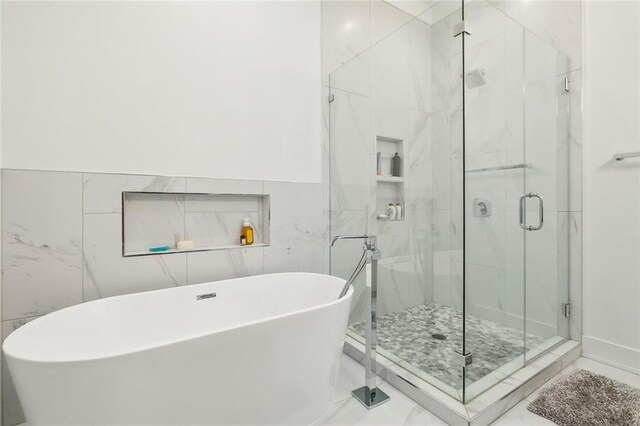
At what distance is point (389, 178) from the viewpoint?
2.07 m

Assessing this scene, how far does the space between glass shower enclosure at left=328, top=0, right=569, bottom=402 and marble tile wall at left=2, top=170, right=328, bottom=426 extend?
3.19ft

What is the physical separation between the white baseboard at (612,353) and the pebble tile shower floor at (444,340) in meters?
0.40

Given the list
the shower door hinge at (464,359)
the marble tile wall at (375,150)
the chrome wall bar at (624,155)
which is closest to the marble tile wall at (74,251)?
the marble tile wall at (375,150)

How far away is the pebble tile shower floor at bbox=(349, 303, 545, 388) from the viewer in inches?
59.2

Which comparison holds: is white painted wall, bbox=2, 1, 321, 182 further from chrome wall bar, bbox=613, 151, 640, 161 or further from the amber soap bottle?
chrome wall bar, bbox=613, 151, 640, 161

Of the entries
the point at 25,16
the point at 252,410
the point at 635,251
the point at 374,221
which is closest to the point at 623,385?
the point at 635,251

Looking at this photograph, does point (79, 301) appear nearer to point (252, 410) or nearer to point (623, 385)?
point (252, 410)

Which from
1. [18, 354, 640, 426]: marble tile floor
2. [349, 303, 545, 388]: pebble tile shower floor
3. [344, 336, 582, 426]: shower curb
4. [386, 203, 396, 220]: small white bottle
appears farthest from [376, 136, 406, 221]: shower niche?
[18, 354, 640, 426]: marble tile floor

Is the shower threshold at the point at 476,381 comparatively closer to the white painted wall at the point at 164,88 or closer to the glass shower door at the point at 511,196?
the glass shower door at the point at 511,196

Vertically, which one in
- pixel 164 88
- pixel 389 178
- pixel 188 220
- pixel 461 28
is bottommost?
pixel 188 220

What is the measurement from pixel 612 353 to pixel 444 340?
3.88 ft

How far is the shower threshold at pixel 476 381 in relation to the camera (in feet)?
4.51

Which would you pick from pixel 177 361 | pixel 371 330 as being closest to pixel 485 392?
pixel 371 330

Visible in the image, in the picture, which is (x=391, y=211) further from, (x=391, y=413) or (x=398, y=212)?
(x=391, y=413)
